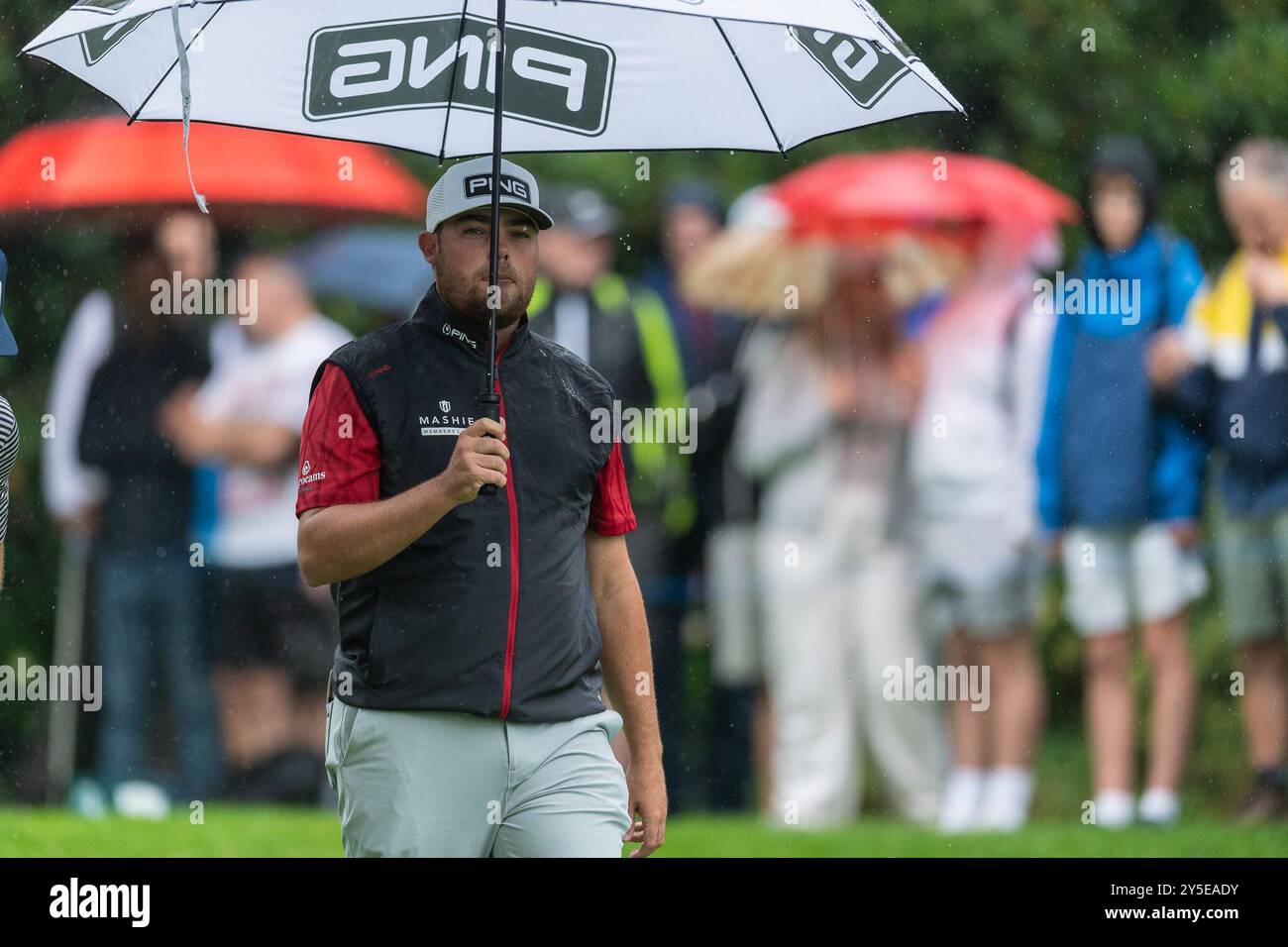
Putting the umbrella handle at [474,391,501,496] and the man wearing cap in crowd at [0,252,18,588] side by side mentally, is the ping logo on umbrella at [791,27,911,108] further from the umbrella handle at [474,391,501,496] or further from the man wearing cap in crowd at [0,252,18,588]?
the man wearing cap in crowd at [0,252,18,588]

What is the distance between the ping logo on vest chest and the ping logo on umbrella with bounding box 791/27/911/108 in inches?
57.7

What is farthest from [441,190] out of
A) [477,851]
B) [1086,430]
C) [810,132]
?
[1086,430]

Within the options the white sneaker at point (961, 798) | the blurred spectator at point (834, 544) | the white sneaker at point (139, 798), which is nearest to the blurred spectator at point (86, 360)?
the white sneaker at point (139, 798)

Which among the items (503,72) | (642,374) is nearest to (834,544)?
(642,374)

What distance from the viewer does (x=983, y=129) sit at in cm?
1227

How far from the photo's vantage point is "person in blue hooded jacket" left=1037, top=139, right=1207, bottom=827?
363 inches

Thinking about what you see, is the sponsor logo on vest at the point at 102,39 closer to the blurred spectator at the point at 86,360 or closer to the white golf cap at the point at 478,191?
the white golf cap at the point at 478,191

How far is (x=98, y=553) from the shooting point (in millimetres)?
10023

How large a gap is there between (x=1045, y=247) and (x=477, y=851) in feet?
19.6

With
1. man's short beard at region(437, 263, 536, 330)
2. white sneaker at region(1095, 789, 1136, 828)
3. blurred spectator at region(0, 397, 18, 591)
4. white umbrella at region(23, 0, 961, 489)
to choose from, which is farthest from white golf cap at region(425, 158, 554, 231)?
white sneaker at region(1095, 789, 1136, 828)

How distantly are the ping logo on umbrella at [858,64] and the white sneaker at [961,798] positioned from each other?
437cm

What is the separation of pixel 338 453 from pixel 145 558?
5302 mm
